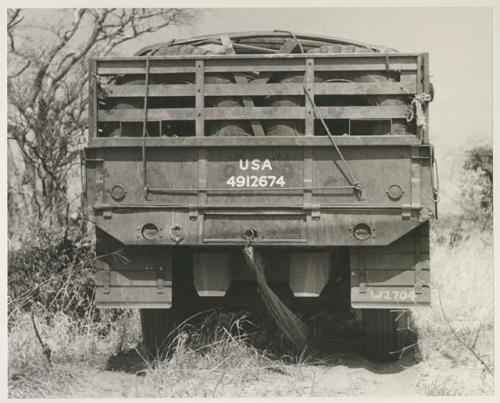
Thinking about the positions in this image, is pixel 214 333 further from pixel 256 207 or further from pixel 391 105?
pixel 391 105

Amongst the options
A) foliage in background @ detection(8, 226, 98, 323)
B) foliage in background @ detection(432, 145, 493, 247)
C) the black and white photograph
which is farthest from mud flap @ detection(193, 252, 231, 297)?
foliage in background @ detection(432, 145, 493, 247)

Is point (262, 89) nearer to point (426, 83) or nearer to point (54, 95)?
point (426, 83)

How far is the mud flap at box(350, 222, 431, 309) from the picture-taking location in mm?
5355

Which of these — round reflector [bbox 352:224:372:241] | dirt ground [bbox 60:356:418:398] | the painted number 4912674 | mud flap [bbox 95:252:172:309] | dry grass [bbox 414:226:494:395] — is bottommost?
dirt ground [bbox 60:356:418:398]

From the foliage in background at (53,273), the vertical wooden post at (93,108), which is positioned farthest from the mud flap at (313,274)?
the foliage in background at (53,273)

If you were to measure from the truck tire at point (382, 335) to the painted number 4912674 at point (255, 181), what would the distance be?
147cm

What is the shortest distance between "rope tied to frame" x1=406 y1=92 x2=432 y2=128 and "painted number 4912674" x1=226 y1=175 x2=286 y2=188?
99 centimetres

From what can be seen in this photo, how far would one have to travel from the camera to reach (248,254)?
5.22m

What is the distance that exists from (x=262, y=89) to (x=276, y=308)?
5.27 ft

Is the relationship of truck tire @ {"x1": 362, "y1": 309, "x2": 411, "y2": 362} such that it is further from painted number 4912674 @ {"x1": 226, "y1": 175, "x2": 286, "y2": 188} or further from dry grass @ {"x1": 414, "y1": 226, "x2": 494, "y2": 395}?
painted number 4912674 @ {"x1": 226, "y1": 175, "x2": 286, "y2": 188}

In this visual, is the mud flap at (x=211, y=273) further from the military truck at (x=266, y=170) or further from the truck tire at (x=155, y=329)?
the truck tire at (x=155, y=329)

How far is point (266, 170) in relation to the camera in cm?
526

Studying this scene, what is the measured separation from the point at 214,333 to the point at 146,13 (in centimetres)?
790
